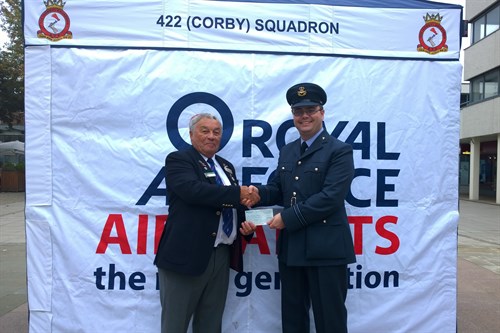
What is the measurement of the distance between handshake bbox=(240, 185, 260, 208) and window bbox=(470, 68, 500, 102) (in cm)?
1831

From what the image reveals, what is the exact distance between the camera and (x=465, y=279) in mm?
5980

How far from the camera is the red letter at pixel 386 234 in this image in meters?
3.48

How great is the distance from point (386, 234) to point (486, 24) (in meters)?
19.1

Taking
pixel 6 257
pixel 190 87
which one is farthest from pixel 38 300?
pixel 6 257

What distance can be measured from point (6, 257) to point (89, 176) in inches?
186

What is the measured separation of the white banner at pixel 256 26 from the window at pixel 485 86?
55.7 ft

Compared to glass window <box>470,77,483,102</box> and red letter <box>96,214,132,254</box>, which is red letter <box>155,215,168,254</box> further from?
glass window <box>470,77,483,102</box>

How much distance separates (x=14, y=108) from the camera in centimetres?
2266

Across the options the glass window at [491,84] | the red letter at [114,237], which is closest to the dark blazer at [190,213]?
the red letter at [114,237]

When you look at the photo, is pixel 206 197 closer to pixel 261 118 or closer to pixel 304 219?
pixel 304 219

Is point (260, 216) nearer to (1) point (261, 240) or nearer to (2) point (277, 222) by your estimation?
(2) point (277, 222)

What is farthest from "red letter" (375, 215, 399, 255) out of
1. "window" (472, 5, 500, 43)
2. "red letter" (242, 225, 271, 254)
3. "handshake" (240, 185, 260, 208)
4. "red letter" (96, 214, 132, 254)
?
"window" (472, 5, 500, 43)

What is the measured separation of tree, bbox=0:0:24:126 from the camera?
779 inches

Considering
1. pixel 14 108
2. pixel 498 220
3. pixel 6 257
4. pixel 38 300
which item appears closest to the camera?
pixel 38 300
